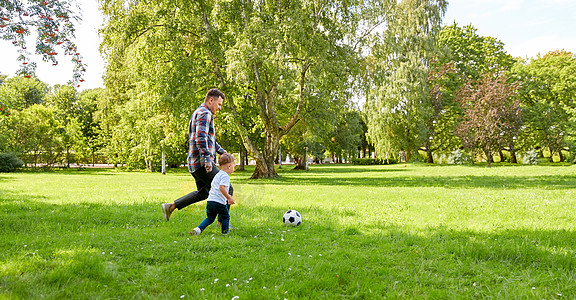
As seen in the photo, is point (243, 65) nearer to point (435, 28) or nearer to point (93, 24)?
point (93, 24)

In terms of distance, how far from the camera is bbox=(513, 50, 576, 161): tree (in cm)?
4347

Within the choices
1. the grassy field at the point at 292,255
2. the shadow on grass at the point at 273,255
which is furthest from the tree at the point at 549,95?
the shadow on grass at the point at 273,255

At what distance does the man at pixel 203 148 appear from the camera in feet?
21.2

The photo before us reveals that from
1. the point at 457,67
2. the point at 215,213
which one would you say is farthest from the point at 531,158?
the point at 215,213

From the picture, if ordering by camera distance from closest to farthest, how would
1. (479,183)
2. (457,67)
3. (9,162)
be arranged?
1. (479,183)
2. (9,162)
3. (457,67)

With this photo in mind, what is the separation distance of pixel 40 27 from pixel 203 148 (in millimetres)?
4309

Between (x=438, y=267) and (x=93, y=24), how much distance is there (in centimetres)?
2157

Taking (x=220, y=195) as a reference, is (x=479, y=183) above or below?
below

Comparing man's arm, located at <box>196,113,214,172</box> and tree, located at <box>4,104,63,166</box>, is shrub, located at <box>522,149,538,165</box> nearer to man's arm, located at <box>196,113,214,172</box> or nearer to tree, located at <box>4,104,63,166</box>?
man's arm, located at <box>196,113,214,172</box>

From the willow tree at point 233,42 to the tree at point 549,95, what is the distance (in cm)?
3363

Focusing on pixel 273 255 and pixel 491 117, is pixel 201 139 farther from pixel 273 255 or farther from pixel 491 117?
pixel 491 117

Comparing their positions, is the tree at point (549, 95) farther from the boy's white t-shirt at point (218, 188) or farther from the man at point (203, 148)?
the boy's white t-shirt at point (218, 188)

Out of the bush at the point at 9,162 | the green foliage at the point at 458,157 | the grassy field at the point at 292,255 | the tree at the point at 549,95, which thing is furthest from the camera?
the green foliage at the point at 458,157

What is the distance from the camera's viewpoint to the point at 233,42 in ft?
69.2
